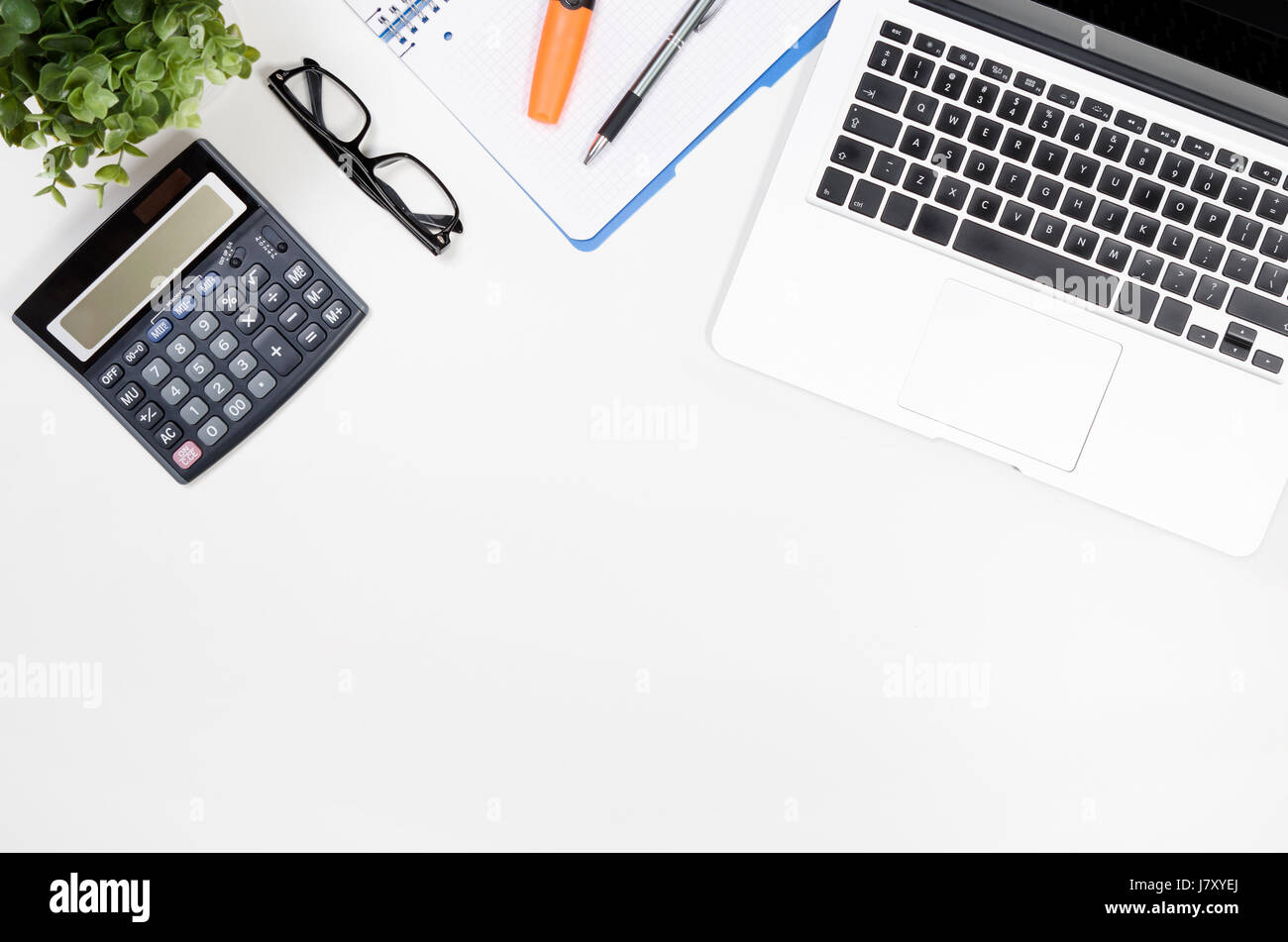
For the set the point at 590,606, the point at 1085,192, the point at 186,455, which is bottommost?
the point at 590,606

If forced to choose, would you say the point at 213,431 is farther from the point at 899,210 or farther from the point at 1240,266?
the point at 1240,266

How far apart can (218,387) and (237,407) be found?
22mm

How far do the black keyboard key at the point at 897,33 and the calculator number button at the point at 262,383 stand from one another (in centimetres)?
56

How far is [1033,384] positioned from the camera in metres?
0.72

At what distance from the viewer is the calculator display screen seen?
724mm

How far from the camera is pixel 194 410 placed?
733 millimetres

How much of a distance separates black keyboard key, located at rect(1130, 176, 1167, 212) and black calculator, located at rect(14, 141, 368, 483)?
62cm

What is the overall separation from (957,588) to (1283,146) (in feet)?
1.40

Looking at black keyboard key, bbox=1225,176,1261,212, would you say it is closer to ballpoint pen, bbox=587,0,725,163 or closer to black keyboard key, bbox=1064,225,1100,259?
black keyboard key, bbox=1064,225,1100,259

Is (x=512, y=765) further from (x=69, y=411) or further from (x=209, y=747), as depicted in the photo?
(x=69, y=411)

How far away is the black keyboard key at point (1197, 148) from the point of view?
70 cm

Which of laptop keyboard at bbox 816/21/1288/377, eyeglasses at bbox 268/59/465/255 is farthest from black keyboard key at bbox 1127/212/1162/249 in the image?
eyeglasses at bbox 268/59/465/255

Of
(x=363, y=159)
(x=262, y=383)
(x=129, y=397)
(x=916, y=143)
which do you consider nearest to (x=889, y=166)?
(x=916, y=143)

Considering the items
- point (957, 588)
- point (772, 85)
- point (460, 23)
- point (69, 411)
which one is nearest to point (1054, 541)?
point (957, 588)
